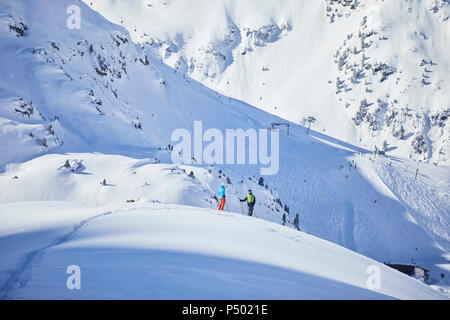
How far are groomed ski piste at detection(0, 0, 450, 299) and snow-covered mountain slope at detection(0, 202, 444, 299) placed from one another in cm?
4

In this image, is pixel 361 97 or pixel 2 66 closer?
pixel 2 66

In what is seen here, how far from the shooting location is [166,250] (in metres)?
5.73

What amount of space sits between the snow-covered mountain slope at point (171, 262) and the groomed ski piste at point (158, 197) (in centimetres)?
4

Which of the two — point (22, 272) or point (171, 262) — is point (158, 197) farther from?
point (22, 272)

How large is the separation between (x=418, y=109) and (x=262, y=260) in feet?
269

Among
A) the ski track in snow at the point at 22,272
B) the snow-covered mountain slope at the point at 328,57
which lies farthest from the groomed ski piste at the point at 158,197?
the snow-covered mountain slope at the point at 328,57

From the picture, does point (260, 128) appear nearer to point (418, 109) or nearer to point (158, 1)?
point (418, 109)

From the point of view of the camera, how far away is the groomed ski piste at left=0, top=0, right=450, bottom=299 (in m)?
4.78

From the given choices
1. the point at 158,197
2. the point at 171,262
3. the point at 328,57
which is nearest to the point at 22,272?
the point at 171,262

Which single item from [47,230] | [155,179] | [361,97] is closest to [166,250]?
[47,230]

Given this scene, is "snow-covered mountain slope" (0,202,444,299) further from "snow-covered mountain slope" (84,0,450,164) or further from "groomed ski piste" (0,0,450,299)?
"snow-covered mountain slope" (84,0,450,164)

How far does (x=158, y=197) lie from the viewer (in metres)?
16.1

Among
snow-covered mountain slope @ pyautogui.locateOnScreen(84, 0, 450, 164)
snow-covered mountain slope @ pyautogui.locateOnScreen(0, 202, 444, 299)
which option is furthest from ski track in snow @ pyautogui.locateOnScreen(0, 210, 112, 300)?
snow-covered mountain slope @ pyautogui.locateOnScreen(84, 0, 450, 164)

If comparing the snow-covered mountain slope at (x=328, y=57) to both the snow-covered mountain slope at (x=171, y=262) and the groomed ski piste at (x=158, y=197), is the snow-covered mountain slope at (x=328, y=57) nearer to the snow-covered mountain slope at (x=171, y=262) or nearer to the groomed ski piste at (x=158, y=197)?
the groomed ski piste at (x=158, y=197)
